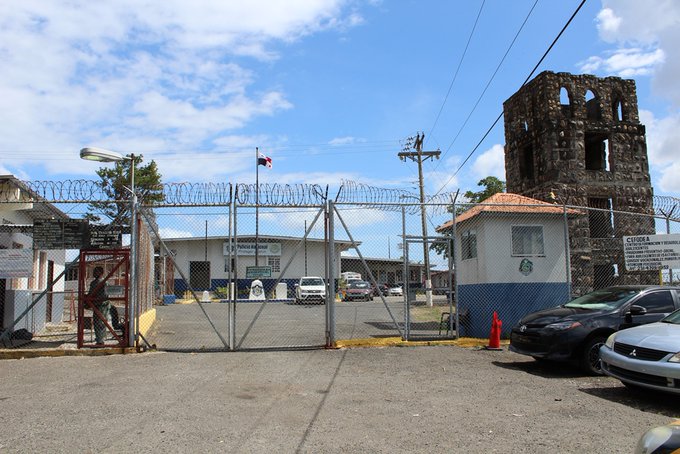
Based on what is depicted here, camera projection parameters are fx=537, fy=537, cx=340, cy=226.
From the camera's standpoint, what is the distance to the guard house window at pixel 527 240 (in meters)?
12.9

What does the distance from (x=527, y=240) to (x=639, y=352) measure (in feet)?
20.8

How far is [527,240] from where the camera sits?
511 inches

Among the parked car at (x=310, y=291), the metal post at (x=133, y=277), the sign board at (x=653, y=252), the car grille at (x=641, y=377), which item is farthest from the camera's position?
the parked car at (x=310, y=291)

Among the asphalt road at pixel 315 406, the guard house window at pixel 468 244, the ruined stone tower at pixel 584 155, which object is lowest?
the asphalt road at pixel 315 406

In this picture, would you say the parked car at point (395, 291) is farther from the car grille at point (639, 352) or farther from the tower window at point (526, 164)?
the car grille at point (639, 352)

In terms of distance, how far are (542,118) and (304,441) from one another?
2373cm

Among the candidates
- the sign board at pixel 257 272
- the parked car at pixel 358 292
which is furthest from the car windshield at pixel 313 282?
the sign board at pixel 257 272

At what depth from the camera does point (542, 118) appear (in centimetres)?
2545

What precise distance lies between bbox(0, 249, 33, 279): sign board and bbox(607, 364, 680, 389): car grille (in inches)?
411

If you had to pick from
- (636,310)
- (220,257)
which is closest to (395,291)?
(220,257)

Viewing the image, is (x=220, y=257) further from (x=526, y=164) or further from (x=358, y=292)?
(x=526, y=164)

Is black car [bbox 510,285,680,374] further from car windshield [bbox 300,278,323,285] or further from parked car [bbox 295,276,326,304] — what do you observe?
car windshield [bbox 300,278,323,285]

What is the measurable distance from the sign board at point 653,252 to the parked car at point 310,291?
10.2 metres

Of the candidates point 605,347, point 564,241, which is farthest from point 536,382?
point 564,241
